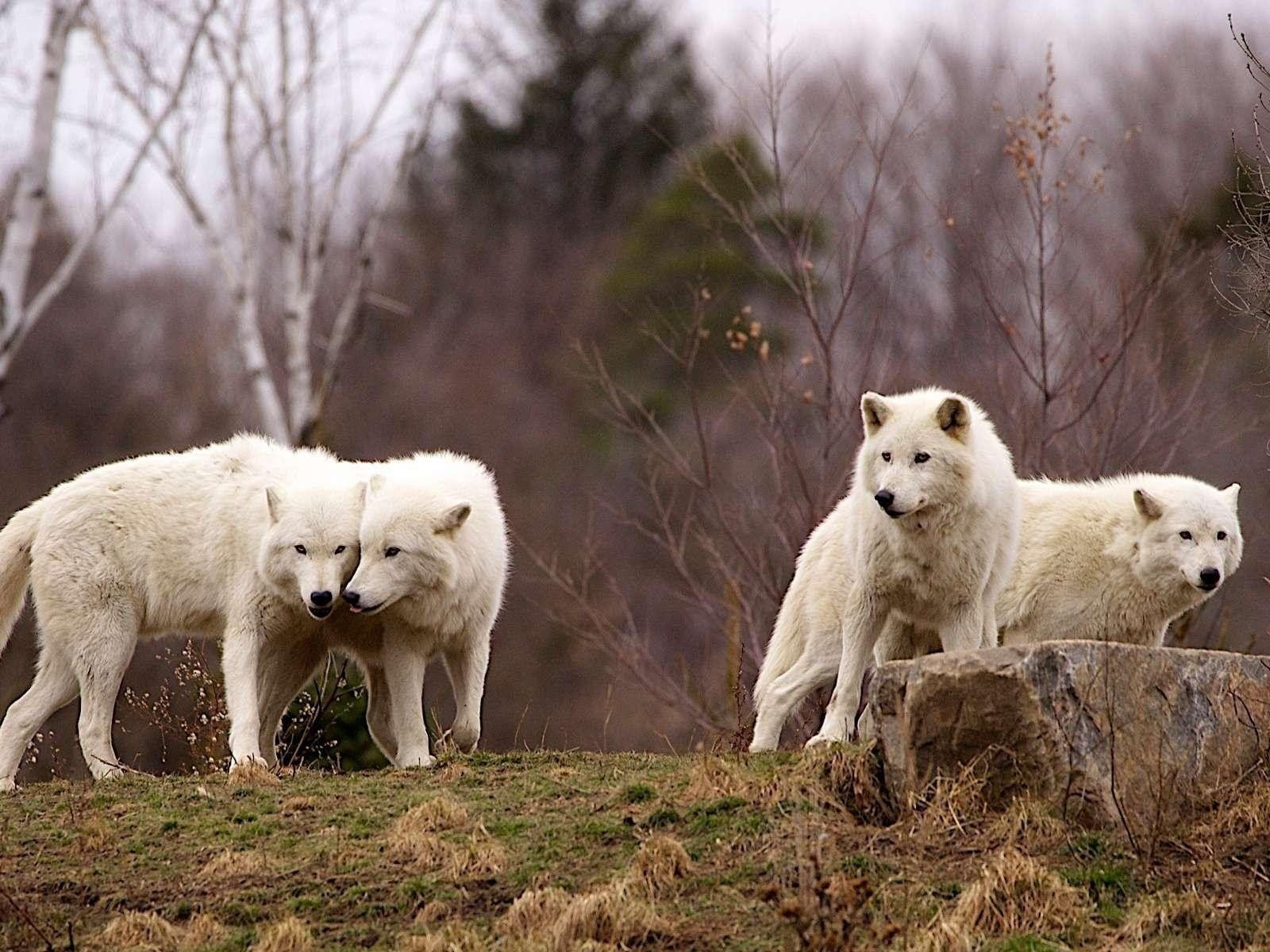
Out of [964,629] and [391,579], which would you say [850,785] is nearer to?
[964,629]

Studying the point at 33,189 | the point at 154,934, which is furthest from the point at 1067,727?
the point at 33,189

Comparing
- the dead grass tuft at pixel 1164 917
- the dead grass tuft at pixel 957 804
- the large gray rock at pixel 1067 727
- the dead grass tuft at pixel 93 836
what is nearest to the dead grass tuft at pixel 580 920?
the dead grass tuft at pixel 957 804

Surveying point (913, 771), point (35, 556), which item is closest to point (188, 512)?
point (35, 556)

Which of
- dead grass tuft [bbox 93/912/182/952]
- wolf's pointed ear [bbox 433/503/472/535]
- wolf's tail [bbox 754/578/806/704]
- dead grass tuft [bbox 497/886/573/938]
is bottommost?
dead grass tuft [bbox 93/912/182/952]

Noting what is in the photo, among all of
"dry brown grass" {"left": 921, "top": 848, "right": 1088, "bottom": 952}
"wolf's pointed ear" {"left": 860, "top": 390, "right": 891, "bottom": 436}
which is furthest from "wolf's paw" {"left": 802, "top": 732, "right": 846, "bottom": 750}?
"wolf's pointed ear" {"left": 860, "top": 390, "right": 891, "bottom": 436}

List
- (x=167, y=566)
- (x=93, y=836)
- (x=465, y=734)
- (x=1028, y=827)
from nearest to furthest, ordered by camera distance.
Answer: (x=1028, y=827) → (x=93, y=836) → (x=465, y=734) → (x=167, y=566)

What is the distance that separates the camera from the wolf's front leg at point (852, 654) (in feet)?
23.7

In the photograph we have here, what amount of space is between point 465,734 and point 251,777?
131cm

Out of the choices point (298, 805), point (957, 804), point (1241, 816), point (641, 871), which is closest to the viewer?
point (641, 871)

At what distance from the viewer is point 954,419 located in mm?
7125

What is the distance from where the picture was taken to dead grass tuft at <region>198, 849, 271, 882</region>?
Answer: 581 cm

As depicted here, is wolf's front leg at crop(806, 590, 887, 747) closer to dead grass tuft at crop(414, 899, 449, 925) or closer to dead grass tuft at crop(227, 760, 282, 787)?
dead grass tuft at crop(414, 899, 449, 925)

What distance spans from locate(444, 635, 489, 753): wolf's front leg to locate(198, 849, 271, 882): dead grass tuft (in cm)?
222

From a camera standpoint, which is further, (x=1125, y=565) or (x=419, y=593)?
(x=1125, y=565)
